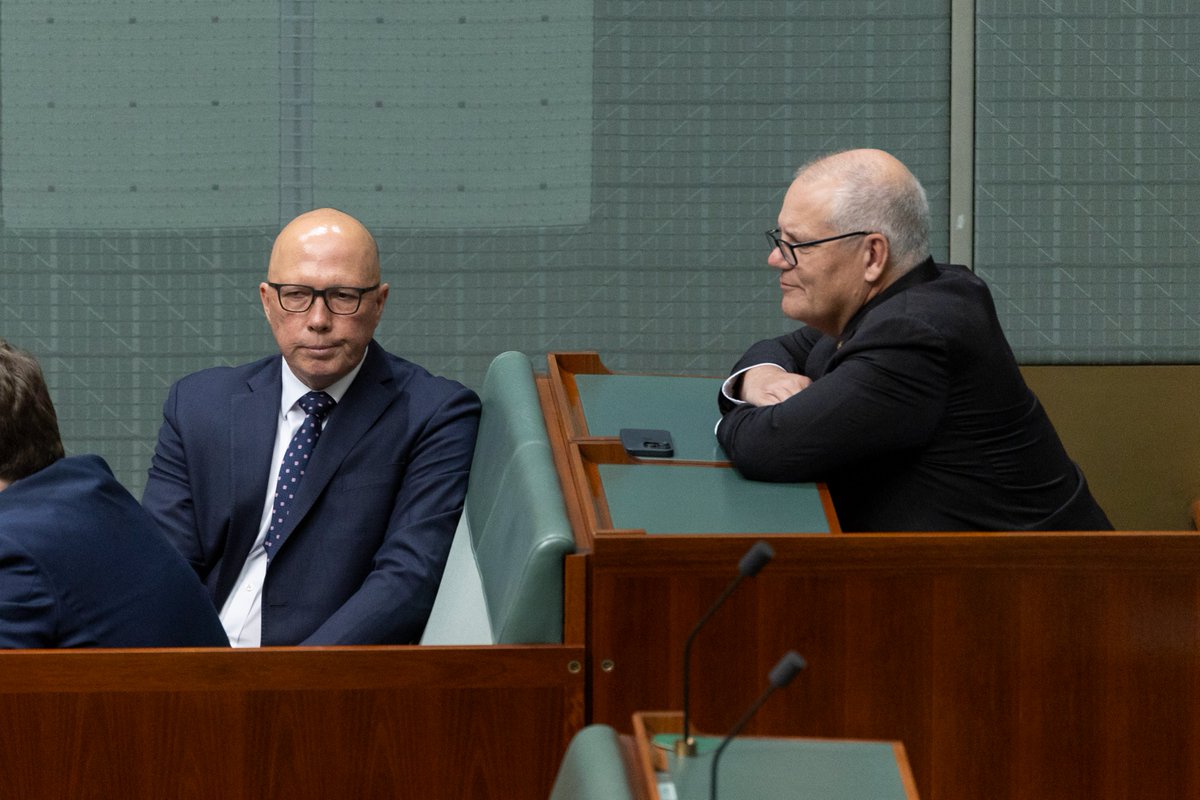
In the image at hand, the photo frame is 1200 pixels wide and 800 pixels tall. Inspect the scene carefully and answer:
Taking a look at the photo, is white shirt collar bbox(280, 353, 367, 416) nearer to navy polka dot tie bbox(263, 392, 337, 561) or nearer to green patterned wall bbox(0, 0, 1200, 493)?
navy polka dot tie bbox(263, 392, 337, 561)

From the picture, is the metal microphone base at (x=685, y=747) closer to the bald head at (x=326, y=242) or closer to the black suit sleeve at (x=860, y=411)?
Answer: the black suit sleeve at (x=860, y=411)

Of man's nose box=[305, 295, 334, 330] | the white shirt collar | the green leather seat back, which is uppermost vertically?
man's nose box=[305, 295, 334, 330]

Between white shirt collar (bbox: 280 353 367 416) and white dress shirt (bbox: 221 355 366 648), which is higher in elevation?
white shirt collar (bbox: 280 353 367 416)

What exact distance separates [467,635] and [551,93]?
2.03 meters

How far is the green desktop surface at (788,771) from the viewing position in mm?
1220

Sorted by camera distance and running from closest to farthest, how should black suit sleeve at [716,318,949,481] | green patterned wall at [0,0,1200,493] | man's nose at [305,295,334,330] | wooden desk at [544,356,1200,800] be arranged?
wooden desk at [544,356,1200,800], black suit sleeve at [716,318,949,481], man's nose at [305,295,334,330], green patterned wall at [0,0,1200,493]

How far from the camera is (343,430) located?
2.65m

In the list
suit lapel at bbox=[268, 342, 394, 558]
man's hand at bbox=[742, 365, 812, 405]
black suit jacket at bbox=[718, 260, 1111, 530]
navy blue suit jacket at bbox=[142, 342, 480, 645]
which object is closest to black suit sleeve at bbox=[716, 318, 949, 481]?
black suit jacket at bbox=[718, 260, 1111, 530]

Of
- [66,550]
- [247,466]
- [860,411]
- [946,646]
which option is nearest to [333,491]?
[247,466]

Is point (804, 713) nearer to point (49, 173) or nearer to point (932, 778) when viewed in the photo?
point (932, 778)

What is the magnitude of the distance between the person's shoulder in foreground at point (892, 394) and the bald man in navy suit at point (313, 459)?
1.97 feet

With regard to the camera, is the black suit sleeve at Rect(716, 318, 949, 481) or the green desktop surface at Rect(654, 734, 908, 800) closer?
the green desktop surface at Rect(654, 734, 908, 800)

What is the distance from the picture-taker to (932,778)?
199 centimetres

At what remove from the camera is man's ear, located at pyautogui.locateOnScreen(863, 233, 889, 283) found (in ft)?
7.45
